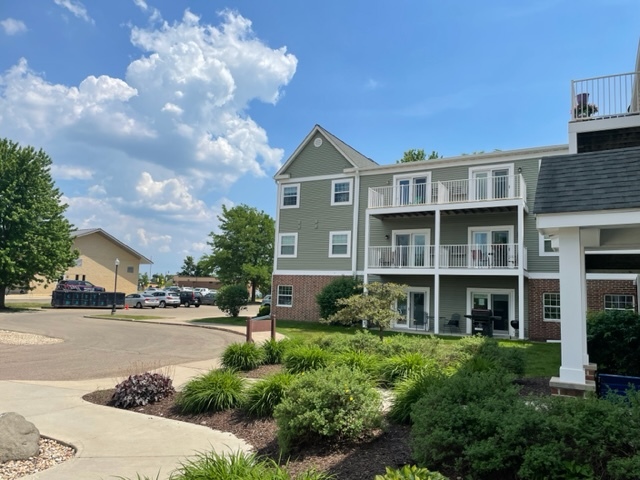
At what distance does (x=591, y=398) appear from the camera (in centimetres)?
409

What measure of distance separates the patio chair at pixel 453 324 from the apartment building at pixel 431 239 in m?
0.06


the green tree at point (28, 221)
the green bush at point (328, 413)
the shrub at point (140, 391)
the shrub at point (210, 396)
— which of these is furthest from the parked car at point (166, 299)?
the green bush at point (328, 413)

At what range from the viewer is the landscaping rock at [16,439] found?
489cm

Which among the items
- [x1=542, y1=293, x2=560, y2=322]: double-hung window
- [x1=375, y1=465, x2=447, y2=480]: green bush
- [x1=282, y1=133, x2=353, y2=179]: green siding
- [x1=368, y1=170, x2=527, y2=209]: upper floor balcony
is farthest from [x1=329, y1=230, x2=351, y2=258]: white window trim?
[x1=375, y1=465, x2=447, y2=480]: green bush

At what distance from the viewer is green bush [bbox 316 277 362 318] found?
870 inches

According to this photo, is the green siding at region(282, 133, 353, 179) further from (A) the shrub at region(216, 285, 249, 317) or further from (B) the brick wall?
(A) the shrub at region(216, 285, 249, 317)

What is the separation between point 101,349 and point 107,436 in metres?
9.74

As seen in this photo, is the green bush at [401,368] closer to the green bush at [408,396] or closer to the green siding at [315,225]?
the green bush at [408,396]

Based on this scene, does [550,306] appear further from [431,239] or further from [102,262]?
[102,262]

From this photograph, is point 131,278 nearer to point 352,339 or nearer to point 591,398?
point 352,339

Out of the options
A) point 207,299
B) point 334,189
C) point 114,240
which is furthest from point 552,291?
point 114,240

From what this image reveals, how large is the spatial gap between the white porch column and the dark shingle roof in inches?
16.3

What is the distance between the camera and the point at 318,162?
26.0 metres

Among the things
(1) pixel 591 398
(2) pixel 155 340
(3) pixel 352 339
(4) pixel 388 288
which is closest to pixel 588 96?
(4) pixel 388 288
